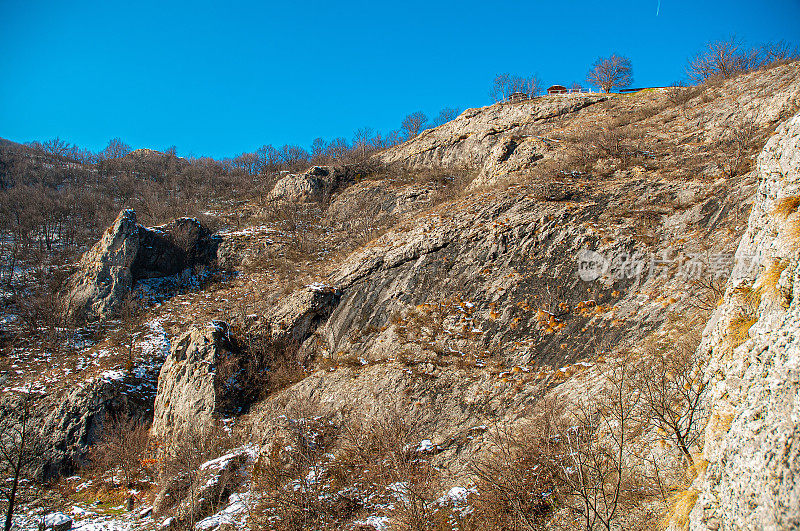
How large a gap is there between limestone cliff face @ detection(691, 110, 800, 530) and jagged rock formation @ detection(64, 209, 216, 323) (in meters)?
26.3

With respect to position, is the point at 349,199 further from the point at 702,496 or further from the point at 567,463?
the point at 702,496

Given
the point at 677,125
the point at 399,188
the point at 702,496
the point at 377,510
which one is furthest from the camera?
the point at 399,188

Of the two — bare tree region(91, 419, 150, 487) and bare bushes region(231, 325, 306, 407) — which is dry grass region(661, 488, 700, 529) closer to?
bare bushes region(231, 325, 306, 407)

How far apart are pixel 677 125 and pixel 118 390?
97.2 feet

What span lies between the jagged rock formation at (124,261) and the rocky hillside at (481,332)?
0.13m

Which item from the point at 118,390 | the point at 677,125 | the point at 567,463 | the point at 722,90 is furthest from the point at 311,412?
the point at 722,90

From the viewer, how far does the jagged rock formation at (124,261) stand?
21406mm

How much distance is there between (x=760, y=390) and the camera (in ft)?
11.2

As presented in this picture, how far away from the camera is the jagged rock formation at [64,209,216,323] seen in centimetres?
2141

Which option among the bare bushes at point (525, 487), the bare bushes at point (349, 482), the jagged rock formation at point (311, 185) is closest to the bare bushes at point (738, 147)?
the bare bushes at point (525, 487)

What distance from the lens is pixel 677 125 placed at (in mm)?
19281

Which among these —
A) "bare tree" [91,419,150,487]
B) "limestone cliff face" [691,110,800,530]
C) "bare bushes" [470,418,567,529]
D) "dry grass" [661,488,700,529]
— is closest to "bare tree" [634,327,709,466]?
"limestone cliff face" [691,110,800,530]

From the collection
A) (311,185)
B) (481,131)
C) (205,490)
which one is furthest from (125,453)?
(481,131)

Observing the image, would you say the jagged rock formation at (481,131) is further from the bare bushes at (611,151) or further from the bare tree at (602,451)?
the bare tree at (602,451)
